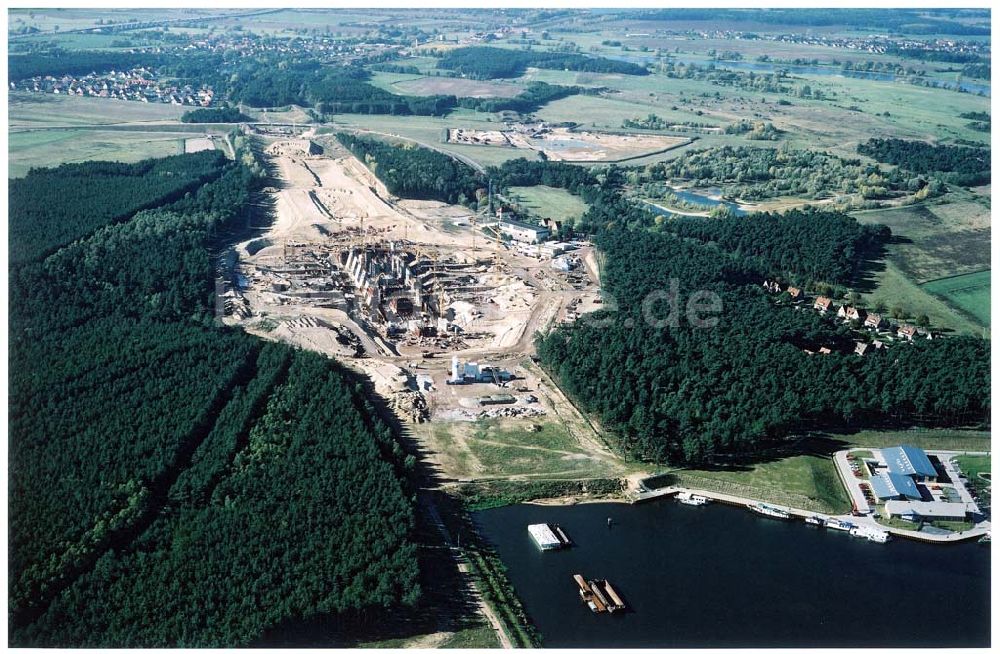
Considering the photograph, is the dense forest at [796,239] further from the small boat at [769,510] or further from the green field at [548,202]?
the small boat at [769,510]

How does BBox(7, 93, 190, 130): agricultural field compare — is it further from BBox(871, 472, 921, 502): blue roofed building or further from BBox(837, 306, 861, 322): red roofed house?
BBox(871, 472, 921, 502): blue roofed building

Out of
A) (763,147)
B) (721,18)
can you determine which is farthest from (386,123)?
(721,18)

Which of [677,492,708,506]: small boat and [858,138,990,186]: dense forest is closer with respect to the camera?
[677,492,708,506]: small boat

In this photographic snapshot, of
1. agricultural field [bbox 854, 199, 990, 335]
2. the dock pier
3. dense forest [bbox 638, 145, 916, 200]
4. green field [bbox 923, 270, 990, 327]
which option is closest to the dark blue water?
the dock pier

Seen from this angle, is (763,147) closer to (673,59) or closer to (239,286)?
(239,286)

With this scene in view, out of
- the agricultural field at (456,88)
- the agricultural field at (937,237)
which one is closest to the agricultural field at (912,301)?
the agricultural field at (937,237)
